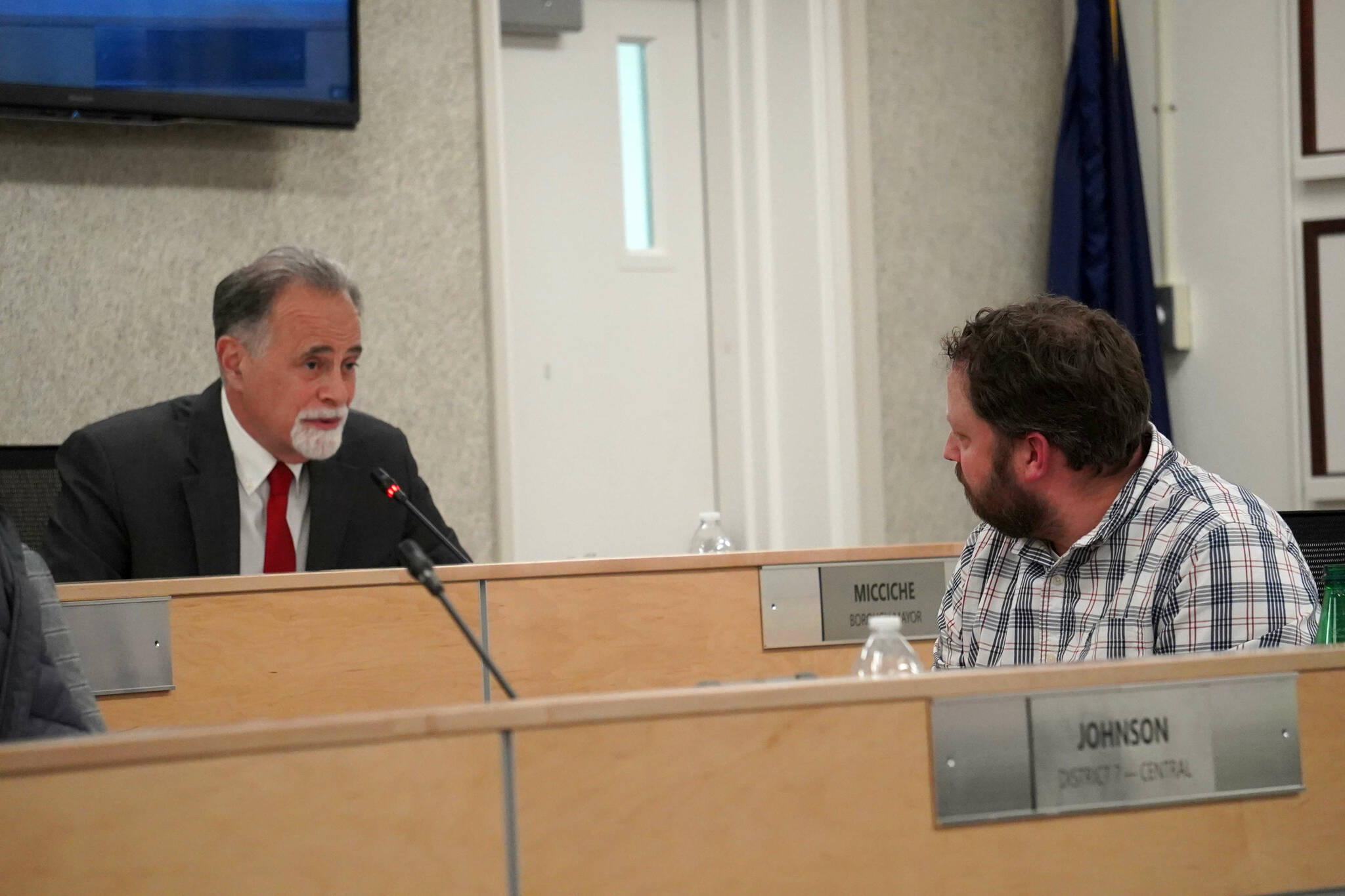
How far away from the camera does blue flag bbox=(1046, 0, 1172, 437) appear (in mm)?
3861

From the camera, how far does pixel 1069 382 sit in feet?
5.64

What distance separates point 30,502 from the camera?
265cm

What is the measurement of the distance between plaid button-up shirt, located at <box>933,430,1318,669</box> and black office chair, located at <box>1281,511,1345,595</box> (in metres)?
0.48

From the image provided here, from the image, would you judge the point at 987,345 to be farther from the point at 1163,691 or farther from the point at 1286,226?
the point at 1286,226

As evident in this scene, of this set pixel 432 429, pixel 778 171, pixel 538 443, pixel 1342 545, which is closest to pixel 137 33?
pixel 432 429

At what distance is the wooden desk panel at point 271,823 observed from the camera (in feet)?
2.58

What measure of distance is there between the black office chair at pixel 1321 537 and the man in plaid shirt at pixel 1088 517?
1.55 feet

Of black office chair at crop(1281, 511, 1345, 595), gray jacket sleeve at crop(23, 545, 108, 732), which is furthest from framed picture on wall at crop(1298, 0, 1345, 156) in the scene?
gray jacket sleeve at crop(23, 545, 108, 732)

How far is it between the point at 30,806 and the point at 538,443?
303 cm

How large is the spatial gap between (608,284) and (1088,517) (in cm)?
229

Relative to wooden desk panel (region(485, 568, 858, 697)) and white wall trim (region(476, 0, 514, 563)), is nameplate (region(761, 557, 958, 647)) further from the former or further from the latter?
white wall trim (region(476, 0, 514, 563))

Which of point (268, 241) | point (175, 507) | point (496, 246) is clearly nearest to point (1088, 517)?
point (175, 507)

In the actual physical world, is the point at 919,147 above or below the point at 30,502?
above

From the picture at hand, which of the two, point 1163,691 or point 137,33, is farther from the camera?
point 137,33
